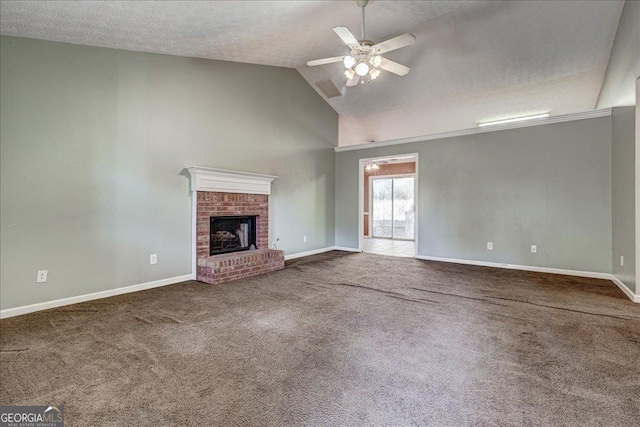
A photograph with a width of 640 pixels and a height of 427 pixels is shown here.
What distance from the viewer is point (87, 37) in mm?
3031

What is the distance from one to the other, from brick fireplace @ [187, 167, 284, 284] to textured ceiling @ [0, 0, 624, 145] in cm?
171

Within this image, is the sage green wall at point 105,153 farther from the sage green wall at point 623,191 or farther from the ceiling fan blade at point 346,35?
the sage green wall at point 623,191

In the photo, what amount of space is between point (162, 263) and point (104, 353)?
191 cm

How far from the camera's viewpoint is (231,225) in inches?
192

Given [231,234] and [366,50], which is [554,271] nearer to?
[366,50]

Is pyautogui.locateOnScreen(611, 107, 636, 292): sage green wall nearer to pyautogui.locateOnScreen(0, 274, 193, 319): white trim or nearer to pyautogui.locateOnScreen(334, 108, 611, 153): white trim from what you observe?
pyautogui.locateOnScreen(334, 108, 611, 153): white trim

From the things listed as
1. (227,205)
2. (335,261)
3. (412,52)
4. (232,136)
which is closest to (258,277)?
(227,205)

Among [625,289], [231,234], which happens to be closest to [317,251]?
[231,234]

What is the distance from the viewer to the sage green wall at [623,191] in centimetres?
329

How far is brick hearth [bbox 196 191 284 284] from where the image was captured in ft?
13.2

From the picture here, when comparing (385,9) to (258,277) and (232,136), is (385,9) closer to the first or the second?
(232,136)

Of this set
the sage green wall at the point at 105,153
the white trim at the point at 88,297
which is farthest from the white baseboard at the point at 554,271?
the white trim at the point at 88,297

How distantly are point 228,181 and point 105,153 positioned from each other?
1.55 metres

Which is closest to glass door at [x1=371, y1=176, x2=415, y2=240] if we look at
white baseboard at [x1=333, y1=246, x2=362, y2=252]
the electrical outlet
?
white baseboard at [x1=333, y1=246, x2=362, y2=252]
